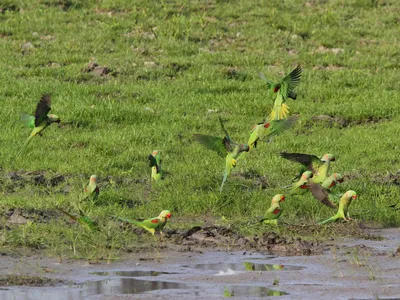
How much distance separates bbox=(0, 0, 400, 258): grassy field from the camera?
33.4ft

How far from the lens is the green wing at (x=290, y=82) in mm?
10164

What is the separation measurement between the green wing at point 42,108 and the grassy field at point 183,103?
2.38 ft

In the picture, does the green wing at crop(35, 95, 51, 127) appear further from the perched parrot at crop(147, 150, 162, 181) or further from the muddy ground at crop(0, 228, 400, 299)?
the muddy ground at crop(0, 228, 400, 299)

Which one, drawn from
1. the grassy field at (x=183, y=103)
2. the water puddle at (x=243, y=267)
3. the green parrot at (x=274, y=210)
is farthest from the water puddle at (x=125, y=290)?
the green parrot at (x=274, y=210)

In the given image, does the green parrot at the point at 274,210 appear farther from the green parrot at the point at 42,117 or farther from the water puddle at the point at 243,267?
the green parrot at the point at 42,117

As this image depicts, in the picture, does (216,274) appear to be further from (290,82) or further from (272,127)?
(290,82)

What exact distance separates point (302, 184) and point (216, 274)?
2.19 metres

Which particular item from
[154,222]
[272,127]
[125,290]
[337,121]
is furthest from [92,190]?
[337,121]

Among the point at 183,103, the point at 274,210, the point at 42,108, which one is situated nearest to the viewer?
the point at 274,210

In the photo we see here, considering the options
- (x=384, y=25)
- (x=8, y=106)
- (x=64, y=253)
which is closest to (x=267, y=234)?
(x=64, y=253)

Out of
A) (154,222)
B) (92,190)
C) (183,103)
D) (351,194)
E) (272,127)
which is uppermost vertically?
(183,103)

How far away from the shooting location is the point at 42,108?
10523mm

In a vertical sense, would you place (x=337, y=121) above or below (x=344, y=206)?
above

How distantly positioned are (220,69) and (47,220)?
693 centimetres
